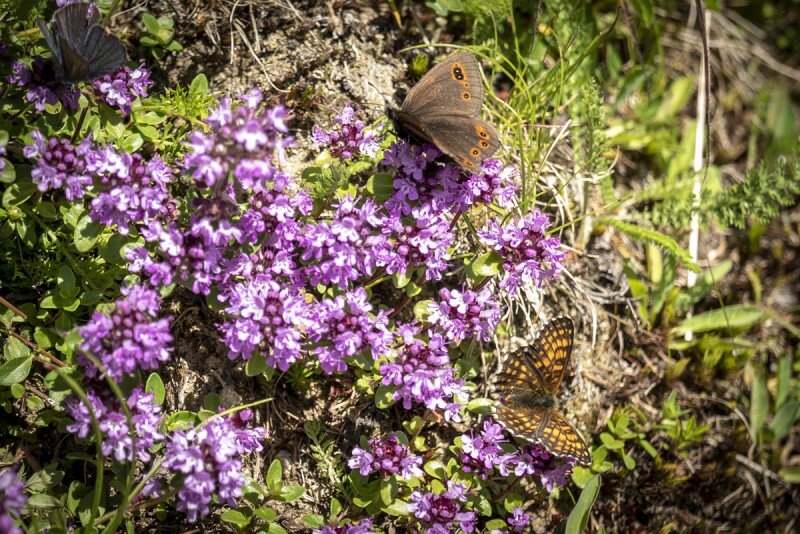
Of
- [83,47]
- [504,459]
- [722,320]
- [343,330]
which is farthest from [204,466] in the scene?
[722,320]

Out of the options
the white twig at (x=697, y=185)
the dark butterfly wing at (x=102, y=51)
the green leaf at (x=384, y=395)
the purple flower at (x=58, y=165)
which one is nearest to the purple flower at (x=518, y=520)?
the green leaf at (x=384, y=395)

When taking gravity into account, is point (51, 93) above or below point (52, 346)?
above

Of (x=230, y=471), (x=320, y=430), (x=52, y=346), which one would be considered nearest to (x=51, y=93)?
(x=52, y=346)

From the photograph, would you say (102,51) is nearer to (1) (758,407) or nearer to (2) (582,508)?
(2) (582,508)

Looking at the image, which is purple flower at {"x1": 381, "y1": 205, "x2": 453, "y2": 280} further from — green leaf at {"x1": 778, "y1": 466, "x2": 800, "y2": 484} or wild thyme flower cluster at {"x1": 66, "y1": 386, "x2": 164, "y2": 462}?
green leaf at {"x1": 778, "y1": 466, "x2": 800, "y2": 484}

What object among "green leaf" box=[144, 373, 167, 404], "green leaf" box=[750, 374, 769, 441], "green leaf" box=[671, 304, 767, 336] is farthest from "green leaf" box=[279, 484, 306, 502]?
"green leaf" box=[750, 374, 769, 441]

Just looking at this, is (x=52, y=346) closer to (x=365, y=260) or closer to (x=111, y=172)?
(x=111, y=172)
